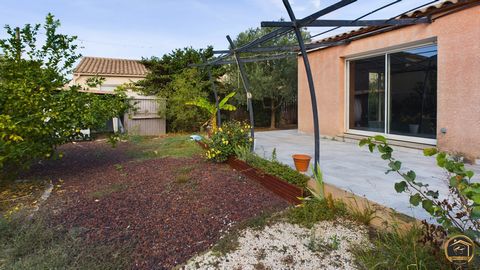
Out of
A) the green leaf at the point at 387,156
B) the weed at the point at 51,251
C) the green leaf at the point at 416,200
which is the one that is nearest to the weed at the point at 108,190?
the weed at the point at 51,251

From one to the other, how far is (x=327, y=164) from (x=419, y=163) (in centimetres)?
171

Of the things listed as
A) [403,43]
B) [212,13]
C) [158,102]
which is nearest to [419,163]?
[403,43]

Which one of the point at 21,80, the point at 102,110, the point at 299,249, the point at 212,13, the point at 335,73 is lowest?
the point at 299,249

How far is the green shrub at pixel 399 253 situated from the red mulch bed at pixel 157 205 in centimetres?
137

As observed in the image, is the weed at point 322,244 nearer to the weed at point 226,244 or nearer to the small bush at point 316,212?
the small bush at point 316,212

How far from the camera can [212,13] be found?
10.6 m

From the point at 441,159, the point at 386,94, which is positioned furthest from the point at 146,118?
the point at 441,159

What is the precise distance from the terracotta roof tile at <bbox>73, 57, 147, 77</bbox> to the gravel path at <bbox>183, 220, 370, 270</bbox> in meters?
16.4

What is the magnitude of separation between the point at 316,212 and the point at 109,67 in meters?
20.1

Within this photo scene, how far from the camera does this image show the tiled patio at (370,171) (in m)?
3.52

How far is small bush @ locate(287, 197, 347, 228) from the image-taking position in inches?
128

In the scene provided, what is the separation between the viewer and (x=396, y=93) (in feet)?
22.6

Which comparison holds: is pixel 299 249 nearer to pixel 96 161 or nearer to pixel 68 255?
pixel 68 255

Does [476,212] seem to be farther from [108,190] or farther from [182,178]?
[108,190]
